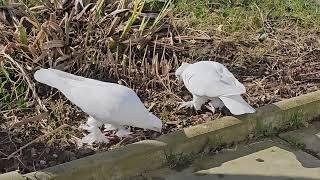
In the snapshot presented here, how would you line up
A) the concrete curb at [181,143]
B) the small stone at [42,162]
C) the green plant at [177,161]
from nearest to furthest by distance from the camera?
1. the concrete curb at [181,143]
2. the small stone at [42,162]
3. the green plant at [177,161]

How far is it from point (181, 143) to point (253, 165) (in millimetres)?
450

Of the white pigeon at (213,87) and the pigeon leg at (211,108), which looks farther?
the pigeon leg at (211,108)

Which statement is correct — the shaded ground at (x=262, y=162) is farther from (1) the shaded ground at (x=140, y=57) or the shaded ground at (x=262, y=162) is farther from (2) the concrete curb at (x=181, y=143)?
(1) the shaded ground at (x=140, y=57)

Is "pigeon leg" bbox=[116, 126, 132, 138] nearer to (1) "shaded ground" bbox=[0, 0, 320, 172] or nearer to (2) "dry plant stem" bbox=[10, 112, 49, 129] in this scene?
(1) "shaded ground" bbox=[0, 0, 320, 172]

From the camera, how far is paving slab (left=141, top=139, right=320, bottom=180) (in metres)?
4.00

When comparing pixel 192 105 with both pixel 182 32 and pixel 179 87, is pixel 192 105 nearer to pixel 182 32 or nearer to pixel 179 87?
pixel 179 87

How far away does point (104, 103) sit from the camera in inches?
153

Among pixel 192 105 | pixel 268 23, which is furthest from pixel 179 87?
pixel 268 23

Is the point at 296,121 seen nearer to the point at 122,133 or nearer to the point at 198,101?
the point at 198,101

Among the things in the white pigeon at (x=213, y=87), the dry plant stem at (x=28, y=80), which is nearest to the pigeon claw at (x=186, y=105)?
the white pigeon at (x=213, y=87)

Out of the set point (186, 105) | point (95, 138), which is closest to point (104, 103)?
point (95, 138)

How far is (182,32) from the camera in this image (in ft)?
18.0

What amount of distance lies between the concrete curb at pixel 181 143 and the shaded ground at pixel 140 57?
0.64 ft

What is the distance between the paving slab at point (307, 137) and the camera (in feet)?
14.2
